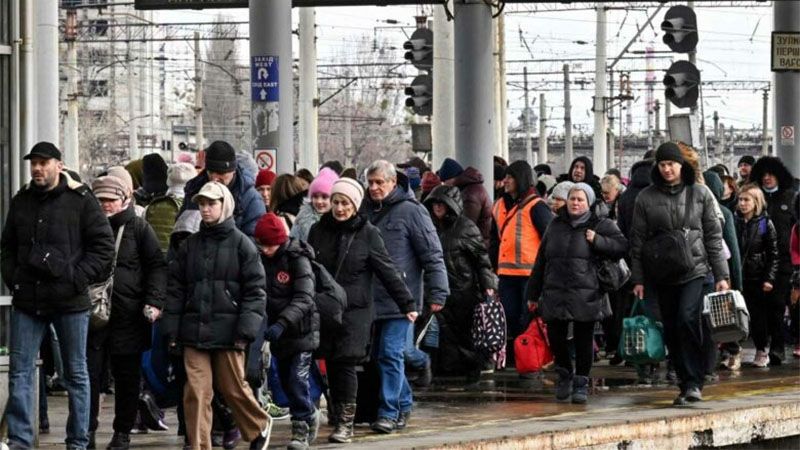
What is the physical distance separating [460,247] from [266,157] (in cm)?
197

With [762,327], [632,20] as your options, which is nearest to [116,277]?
[762,327]

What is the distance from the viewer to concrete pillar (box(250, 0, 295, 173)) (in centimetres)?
1805

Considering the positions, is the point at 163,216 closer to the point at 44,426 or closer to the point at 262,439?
the point at 44,426

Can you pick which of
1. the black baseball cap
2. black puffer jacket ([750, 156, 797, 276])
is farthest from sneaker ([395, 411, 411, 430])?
black puffer jacket ([750, 156, 797, 276])

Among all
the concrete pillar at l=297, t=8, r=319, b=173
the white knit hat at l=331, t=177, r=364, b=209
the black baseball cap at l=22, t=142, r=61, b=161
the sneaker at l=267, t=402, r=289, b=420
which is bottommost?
the sneaker at l=267, t=402, r=289, b=420

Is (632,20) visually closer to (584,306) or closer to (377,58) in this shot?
(377,58)

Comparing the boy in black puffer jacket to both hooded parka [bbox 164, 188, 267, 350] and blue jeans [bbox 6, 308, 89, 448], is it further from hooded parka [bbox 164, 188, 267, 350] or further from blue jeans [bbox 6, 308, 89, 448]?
blue jeans [bbox 6, 308, 89, 448]

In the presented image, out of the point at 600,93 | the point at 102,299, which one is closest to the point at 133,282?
the point at 102,299

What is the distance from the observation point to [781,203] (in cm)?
2053

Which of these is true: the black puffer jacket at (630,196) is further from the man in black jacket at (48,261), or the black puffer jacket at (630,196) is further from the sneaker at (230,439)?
the man in black jacket at (48,261)

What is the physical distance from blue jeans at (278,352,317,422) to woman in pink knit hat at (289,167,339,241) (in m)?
1.20

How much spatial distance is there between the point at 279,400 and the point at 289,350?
3.79 ft

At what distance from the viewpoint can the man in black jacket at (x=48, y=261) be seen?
40.4 feet

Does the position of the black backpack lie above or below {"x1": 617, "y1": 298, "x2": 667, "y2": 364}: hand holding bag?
above
